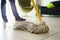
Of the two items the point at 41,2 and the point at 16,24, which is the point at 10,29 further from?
the point at 41,2

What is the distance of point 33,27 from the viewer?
98 cm

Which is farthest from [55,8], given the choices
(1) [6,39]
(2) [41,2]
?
(1) [6,39]

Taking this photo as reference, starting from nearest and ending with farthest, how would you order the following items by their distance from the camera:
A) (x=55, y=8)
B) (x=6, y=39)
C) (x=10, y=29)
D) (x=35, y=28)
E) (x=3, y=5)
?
(x=6, y=39) < (x=35, y=28) < (x=10, y=29) < (x=3, y=5) < (x=55, y=8)

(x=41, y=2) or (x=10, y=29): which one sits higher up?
(x=41, y=2)

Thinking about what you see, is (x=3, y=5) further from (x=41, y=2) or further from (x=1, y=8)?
(x=41, y=2)

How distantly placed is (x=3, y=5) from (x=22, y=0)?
257mm

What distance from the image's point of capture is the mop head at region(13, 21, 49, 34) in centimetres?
95

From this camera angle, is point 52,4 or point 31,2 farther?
point 52,4

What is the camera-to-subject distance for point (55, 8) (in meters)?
2.11

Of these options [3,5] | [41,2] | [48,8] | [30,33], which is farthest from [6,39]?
[41,2]

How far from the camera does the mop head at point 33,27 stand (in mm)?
955

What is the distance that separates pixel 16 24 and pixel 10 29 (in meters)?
0.06

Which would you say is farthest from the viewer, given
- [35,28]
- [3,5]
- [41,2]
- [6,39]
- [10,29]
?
[41,2]

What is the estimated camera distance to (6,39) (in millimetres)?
829
